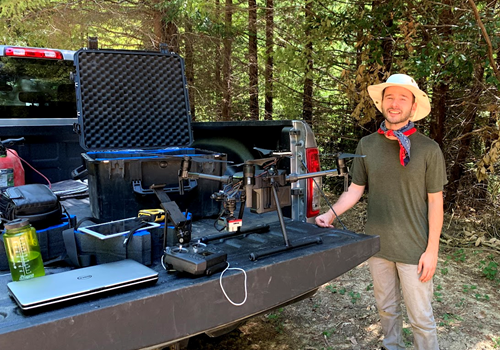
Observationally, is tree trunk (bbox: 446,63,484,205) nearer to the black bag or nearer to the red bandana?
the red bandana

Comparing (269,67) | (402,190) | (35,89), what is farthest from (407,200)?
(269,67)

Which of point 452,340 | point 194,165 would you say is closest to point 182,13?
point 194,165

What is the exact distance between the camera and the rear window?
4.62m

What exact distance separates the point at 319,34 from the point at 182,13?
341 centimetres

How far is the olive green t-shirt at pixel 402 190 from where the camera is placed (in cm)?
281

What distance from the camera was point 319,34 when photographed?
6.13 meters

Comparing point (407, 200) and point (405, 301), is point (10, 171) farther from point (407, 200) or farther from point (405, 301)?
point (405, 301)

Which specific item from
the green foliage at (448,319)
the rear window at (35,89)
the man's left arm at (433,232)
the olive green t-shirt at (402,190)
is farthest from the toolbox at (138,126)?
the green foliage at (448,319)

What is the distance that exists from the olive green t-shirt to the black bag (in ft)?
6.65

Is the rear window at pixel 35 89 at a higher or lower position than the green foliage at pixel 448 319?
higher

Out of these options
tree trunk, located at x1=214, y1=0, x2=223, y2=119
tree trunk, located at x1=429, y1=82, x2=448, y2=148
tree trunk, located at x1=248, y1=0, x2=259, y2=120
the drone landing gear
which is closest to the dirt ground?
the drone landing gear

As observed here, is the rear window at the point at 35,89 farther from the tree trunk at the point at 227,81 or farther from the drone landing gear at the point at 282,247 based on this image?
the tree trunk at the point at 227,81

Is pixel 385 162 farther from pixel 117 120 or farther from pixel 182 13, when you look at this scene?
pixel 182 13

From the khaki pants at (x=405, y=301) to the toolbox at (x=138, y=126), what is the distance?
50.6 inches
